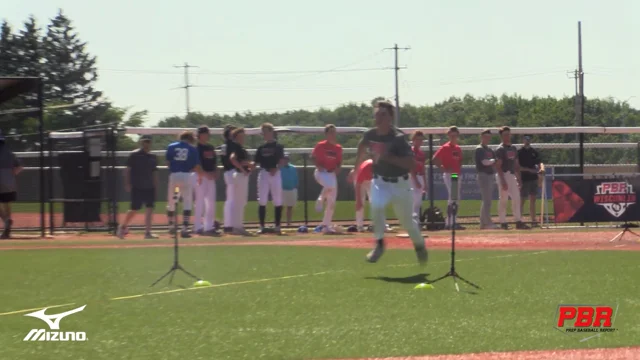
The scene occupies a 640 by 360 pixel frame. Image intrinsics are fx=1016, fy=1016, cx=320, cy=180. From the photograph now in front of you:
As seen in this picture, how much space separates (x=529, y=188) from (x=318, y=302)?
13.9m

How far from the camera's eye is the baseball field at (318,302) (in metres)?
8.38

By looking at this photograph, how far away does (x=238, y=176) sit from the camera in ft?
68.6

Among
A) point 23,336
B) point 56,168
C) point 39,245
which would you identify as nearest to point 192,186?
point 39,245

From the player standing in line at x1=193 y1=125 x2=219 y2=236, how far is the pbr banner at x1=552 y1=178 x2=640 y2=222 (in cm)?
778

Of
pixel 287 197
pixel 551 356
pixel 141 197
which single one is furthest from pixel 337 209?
pixel 551 356

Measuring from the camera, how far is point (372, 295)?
11.0 meters

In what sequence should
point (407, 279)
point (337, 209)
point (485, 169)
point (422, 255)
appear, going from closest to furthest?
point (407, 279)
point (422, 255)
point (485, 169)
point (337, 209)

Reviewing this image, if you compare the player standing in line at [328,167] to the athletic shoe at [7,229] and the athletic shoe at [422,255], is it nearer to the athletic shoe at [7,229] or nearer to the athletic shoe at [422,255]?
the athletic shoe at [7,229]

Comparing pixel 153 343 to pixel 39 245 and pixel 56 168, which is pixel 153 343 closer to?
pixel 39 245

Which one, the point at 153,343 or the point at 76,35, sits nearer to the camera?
the point at 153,343

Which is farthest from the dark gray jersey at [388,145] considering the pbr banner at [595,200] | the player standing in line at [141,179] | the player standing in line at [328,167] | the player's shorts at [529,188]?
the player's shorts at [529,188]

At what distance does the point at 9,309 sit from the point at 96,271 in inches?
132

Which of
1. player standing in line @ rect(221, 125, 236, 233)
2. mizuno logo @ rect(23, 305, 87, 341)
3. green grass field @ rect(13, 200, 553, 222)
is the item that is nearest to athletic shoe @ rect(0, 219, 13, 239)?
player standing in line @ rect(221, 125, 236, 233)

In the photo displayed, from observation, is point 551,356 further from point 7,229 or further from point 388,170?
point 7,229
